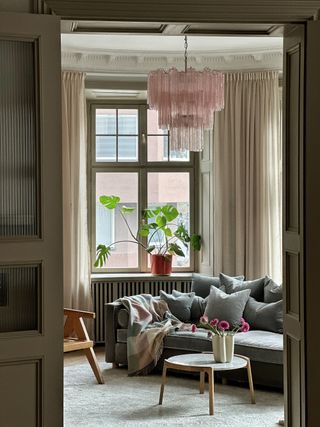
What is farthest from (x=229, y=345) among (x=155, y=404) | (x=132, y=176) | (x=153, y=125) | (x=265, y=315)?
(x=153, y=125)

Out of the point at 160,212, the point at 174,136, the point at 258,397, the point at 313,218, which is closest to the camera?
the point at 313,218

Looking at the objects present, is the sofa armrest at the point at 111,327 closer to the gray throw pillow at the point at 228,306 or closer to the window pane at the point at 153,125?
the gray throw pillow at the point at 228,306

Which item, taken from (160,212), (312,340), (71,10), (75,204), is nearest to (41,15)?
(71,10)

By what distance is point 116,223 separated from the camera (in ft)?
30.8

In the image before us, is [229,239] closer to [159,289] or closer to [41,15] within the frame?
[159,289]

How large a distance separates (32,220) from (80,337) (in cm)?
355

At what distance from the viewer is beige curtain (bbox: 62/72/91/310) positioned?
8625mm

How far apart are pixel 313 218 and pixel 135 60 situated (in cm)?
512

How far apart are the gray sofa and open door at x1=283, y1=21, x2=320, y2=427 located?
2.57 m

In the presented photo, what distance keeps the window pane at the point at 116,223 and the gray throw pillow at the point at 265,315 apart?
2.09m

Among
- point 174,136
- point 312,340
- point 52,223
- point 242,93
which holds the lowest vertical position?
point 312,340

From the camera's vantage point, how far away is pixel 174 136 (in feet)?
24.3

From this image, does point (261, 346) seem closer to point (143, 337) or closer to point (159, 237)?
point (143, 337)

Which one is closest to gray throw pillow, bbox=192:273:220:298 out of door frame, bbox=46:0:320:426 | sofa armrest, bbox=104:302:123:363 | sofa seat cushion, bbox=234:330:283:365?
sofa armrest, bbox=104:302:123:363
